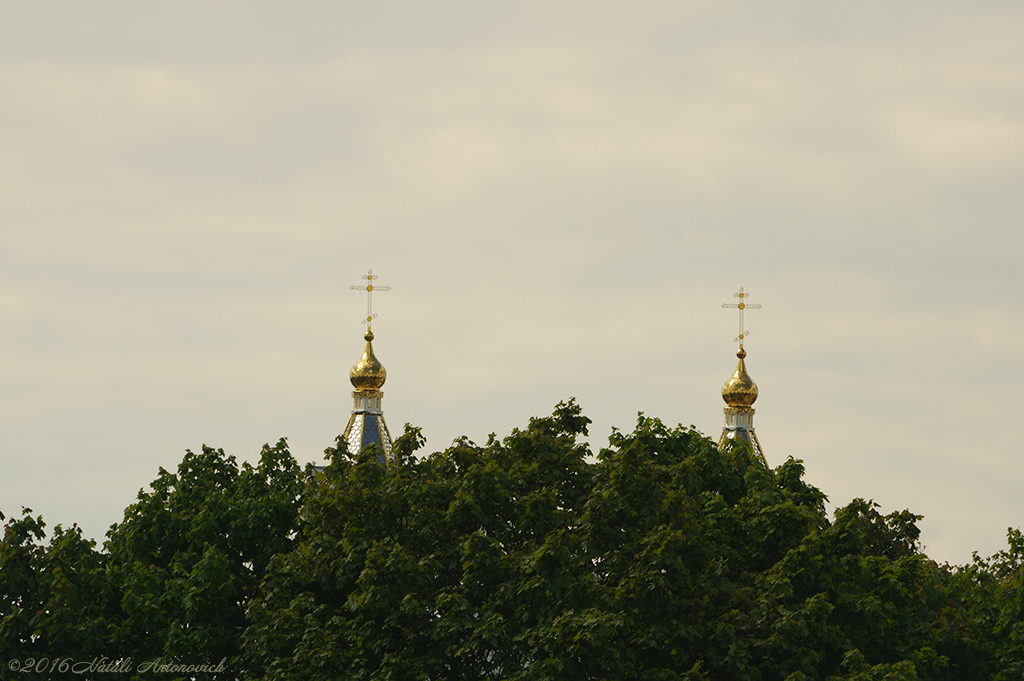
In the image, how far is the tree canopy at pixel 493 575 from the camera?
3547 cm

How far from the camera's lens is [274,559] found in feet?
124

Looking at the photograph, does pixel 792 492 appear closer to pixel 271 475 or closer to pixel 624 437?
pixel 624 437

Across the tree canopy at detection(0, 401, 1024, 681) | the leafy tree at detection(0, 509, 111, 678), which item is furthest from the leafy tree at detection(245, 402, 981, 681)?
the leafy tree at detection(0, 509, 111, 678)

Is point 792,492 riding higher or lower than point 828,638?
higher

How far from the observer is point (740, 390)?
4144 inches

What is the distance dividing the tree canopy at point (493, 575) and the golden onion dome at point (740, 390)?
62.7 metres

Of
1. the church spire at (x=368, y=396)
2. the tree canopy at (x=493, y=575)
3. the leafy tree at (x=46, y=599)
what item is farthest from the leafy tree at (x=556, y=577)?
the church spire at (x=368, y=396)

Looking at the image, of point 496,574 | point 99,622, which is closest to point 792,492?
point 496,574

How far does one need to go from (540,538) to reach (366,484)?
4082mm

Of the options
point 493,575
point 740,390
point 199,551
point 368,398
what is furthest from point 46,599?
point 740,390

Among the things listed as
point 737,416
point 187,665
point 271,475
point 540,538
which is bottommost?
point 187,665

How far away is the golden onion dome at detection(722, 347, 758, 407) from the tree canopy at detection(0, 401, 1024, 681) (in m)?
62.7

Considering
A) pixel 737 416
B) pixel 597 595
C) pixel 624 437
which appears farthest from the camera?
pixel 737 416

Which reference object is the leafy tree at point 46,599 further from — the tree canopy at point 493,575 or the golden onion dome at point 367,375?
the golden onion dome at point 367,375
